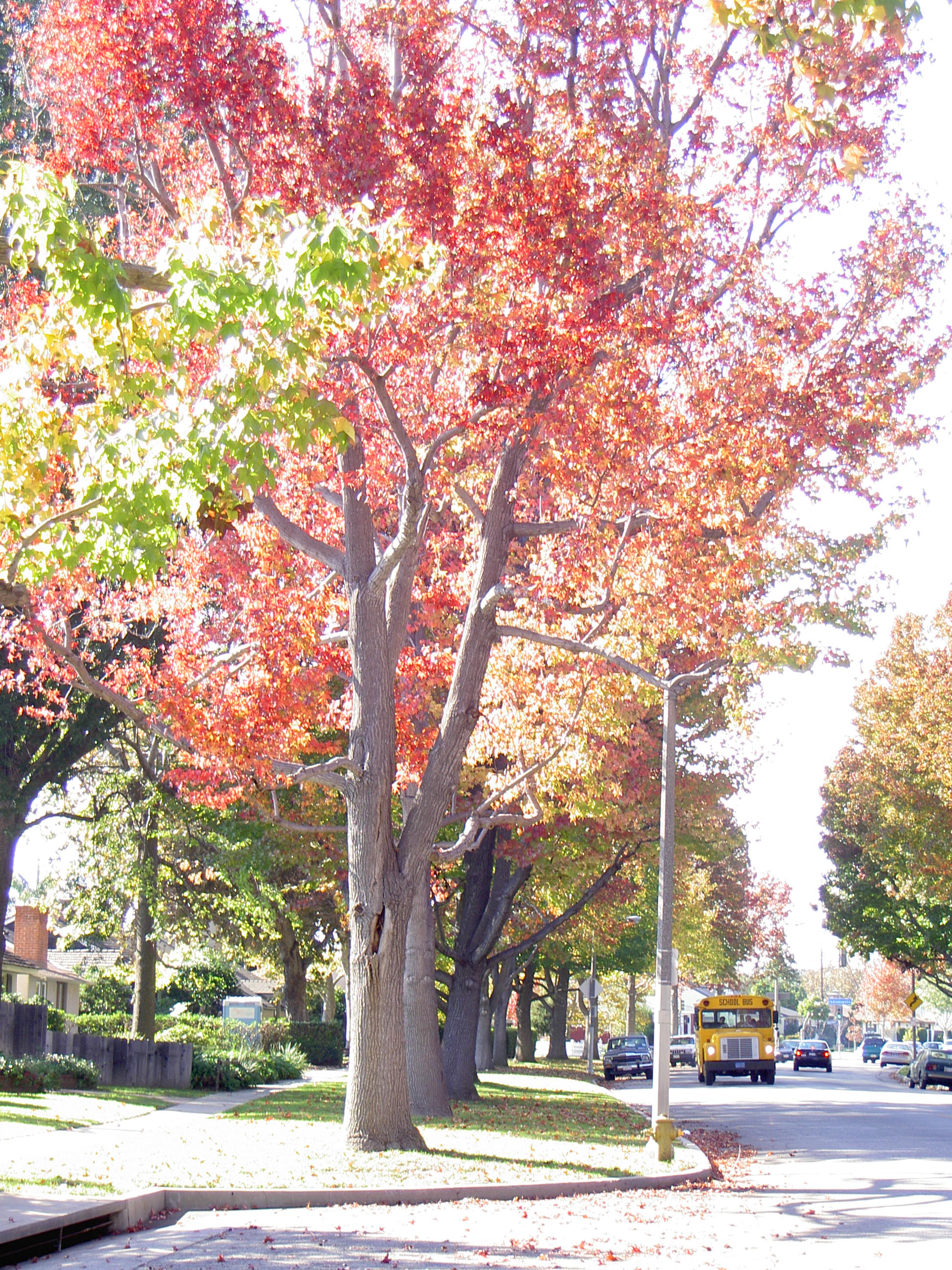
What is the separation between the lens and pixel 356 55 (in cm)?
1709

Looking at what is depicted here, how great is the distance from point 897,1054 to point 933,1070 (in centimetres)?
2173

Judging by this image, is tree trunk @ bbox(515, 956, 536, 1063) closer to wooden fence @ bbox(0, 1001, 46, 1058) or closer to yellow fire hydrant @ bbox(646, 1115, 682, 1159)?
wooden fence @ bbox(0, 1001, 46, 1058)

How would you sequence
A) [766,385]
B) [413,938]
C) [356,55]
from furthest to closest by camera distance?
[413,938] → [766,385] → [356,55]

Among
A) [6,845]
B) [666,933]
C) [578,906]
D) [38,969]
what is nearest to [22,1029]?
[6,845]

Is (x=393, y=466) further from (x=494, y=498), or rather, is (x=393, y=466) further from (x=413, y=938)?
(x=413, y=938)

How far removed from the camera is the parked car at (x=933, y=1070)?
4622 centimetres

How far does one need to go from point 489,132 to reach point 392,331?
2419 mm

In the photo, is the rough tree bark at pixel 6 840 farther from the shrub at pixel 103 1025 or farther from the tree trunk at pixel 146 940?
the shrub at pixel 103 1025

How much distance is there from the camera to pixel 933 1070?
46438 mm

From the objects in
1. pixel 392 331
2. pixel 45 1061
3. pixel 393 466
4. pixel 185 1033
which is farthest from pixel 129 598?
pixel 185 1033

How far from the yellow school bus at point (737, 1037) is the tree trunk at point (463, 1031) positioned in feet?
64.4

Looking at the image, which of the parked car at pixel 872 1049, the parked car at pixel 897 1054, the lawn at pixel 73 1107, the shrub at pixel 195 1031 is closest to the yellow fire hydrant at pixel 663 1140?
the lawn at pixel 73 1107

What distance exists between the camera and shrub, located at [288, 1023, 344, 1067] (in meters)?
41.2

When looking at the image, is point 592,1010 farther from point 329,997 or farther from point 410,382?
point 410,382
